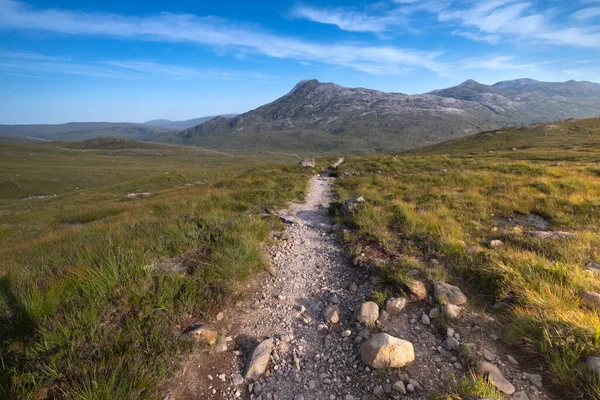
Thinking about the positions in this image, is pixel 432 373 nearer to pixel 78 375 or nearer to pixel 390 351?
pixel 390 351

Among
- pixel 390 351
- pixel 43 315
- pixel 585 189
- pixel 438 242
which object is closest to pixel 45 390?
pixel 43 315

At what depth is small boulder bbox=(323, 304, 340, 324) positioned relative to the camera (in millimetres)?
4699

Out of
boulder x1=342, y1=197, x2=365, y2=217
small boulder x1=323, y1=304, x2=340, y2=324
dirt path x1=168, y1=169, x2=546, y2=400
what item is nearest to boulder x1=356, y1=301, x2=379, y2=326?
dirt path x1=168, y1=169, x2=546, y2=400

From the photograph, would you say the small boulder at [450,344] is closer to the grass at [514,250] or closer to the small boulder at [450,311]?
the small boulder at [450,311]

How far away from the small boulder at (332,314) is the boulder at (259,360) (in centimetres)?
110

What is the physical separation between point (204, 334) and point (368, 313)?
259 cm

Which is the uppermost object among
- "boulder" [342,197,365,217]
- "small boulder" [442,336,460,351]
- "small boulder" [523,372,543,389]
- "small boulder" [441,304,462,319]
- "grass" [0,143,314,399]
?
"grass" [0,143,314,399]

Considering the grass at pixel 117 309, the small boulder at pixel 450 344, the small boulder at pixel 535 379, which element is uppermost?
the grass at pixel 117 309

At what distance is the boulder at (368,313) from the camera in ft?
14.6

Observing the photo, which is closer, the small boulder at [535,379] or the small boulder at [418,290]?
the small boulder at [535,379]

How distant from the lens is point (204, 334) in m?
4.11

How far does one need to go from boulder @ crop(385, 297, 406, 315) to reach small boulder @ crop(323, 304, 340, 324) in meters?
0.84

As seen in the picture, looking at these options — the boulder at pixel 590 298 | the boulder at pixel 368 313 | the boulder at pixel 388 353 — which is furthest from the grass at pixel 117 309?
the boulder at pixel 590 298

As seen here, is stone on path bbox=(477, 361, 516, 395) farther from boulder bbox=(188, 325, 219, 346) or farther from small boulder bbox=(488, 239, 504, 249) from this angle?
small boulder bbox=(488, 239, 504, 249)
